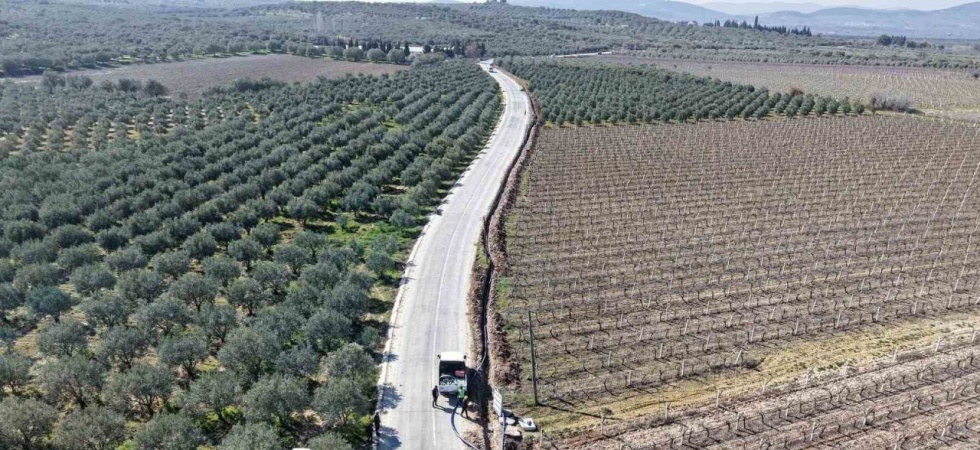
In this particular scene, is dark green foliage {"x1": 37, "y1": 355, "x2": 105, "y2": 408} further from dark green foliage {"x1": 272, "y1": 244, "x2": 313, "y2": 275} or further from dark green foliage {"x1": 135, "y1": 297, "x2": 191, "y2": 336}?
dark green foliage {"x1": 272, "y1": 244, "x2": 313, "y2": 275}

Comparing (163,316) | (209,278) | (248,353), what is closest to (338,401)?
(248,353)

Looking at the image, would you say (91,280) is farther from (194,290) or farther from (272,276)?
(272,276)

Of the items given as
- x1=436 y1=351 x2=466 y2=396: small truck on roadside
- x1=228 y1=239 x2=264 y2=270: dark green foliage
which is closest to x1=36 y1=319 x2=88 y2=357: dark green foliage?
x1=228 y1=239 x2=264 y2=270: dark green foliage

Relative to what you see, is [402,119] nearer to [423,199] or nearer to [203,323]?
[423,199]

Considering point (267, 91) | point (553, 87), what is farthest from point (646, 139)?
point (267, 91)

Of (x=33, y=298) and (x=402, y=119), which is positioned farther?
(x=402, y=119)

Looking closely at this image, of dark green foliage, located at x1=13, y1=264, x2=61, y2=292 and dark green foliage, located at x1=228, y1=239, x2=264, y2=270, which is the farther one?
dark green foliage, located at x1=228, y1=239, x2=264, y2=270

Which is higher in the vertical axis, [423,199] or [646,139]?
[646,139]
